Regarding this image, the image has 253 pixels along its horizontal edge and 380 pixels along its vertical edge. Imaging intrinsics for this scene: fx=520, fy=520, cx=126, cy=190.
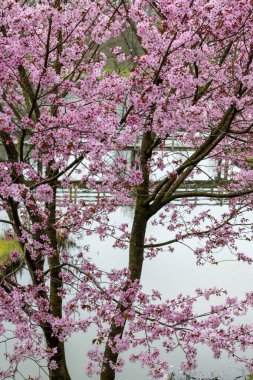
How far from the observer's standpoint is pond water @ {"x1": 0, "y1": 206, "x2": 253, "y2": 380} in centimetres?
1109

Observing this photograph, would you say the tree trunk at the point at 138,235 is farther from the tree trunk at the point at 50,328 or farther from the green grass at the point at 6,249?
the green grass at the point at 6,249

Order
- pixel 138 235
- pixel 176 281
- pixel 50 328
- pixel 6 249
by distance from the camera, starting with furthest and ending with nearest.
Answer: pixel 176 281 → pixel 6 249 → pixel 138 235 → pixel 50 328

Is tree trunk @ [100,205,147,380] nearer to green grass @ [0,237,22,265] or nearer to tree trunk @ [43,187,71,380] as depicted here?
→ tree trunk @ [43,187,71,380]

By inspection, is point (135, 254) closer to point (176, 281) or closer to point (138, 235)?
point (138, 235)

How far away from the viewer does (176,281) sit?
53.3ft

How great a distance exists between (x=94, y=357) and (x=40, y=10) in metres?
4.67

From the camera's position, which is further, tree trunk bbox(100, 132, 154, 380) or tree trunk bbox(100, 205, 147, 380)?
tree trunk bbox(100, 205, 147, 380)

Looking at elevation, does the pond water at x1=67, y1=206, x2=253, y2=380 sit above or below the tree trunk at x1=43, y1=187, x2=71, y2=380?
above

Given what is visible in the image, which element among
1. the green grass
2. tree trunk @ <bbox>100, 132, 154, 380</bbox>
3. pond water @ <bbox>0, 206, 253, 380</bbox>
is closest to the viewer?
tree trunk @ <bbox>100, 132, 154, 380</bbox>

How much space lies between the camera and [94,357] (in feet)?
23.5

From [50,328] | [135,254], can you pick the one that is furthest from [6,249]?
[50,328]

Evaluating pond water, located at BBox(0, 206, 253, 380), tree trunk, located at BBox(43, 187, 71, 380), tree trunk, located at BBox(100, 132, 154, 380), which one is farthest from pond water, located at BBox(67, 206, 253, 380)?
tree trunk, located at BBox(43, 187, 71, 380)

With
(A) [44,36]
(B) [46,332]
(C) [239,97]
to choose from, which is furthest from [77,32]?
(B) [46,332]

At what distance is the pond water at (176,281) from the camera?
36.4 ft
